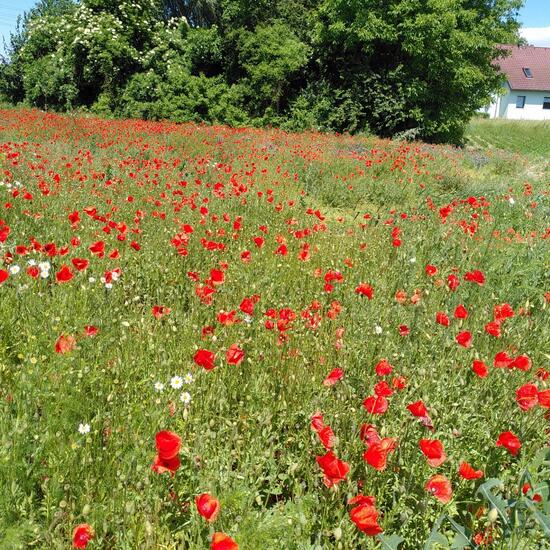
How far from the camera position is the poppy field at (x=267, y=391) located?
1690 mm

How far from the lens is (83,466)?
1.82 m

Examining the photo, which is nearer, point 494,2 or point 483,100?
point 494,2

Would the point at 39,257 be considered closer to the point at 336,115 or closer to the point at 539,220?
the point at 539,220

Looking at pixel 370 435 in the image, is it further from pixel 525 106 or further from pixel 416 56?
pixel 525 106

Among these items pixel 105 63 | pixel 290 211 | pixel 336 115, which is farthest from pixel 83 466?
pixel 105 63

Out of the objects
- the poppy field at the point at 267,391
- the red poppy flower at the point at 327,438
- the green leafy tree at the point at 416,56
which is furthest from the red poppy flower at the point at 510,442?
the green leafy tree at the point at 416,56

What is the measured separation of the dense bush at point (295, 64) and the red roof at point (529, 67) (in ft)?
122

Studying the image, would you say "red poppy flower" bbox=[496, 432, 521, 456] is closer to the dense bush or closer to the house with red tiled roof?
the dense bush

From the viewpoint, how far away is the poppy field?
1690 mm

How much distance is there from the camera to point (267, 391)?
96.1 inches

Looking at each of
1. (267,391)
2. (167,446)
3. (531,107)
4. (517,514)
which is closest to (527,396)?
(517,514)

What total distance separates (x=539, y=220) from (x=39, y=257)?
18.6ft

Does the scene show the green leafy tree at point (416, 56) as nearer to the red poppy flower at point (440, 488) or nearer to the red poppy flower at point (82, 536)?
the red poppy flower at point (440, 488)

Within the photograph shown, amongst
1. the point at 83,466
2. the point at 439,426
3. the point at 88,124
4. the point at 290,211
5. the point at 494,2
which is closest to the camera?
the point at 83,466
